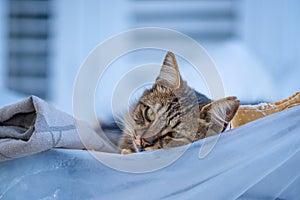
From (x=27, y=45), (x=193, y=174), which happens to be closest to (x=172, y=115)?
(x=193, y=174)

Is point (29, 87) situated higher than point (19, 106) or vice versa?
point (19, 106)

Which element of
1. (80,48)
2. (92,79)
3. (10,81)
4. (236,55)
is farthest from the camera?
(10,81)

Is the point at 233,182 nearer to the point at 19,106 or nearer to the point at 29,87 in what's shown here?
the point at 19,106

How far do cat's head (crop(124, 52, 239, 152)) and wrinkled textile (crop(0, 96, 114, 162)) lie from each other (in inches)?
5.0

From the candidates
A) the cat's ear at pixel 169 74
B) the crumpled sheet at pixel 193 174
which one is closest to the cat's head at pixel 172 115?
the cat's ear at pixel 169 74

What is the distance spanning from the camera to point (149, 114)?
667 mm

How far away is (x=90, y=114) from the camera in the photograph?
0.57 metres

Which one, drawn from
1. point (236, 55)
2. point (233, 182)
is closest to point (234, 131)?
point (233, 182)

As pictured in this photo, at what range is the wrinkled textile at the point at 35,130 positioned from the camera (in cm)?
42

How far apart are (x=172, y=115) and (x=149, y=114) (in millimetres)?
46

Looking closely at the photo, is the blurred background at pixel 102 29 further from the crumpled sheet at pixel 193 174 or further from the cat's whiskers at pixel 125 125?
the crumpled sheet at pixel 193 174

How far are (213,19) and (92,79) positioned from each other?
1.85 m

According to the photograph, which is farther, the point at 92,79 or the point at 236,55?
the point at 236,55

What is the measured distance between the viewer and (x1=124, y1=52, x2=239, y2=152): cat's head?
596mm
